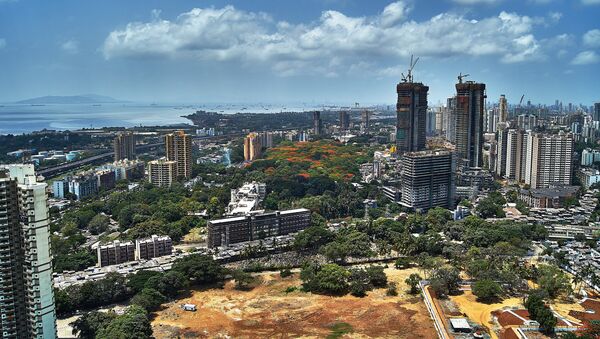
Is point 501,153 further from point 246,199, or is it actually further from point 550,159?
point 246,199

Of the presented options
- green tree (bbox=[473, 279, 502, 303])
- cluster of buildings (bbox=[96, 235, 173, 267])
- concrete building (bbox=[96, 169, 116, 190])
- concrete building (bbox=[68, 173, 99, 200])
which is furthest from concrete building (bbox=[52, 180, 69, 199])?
green tree (bbox=[473, 279, 502, 303])

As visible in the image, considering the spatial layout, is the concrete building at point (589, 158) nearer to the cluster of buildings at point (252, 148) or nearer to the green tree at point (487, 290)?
the cluster of buildings at point (252, 148)

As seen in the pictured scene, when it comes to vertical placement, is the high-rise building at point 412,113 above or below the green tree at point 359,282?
above

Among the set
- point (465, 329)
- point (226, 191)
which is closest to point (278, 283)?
point (465, 329)

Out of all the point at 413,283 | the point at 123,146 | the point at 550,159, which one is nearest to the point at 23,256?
the point at 413,283

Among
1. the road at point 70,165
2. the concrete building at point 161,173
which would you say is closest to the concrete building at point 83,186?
the concrete building at point 161,173

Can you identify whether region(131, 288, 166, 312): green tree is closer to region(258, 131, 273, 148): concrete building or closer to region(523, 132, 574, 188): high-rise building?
region(523, 132, 574, 188): high-rise building
